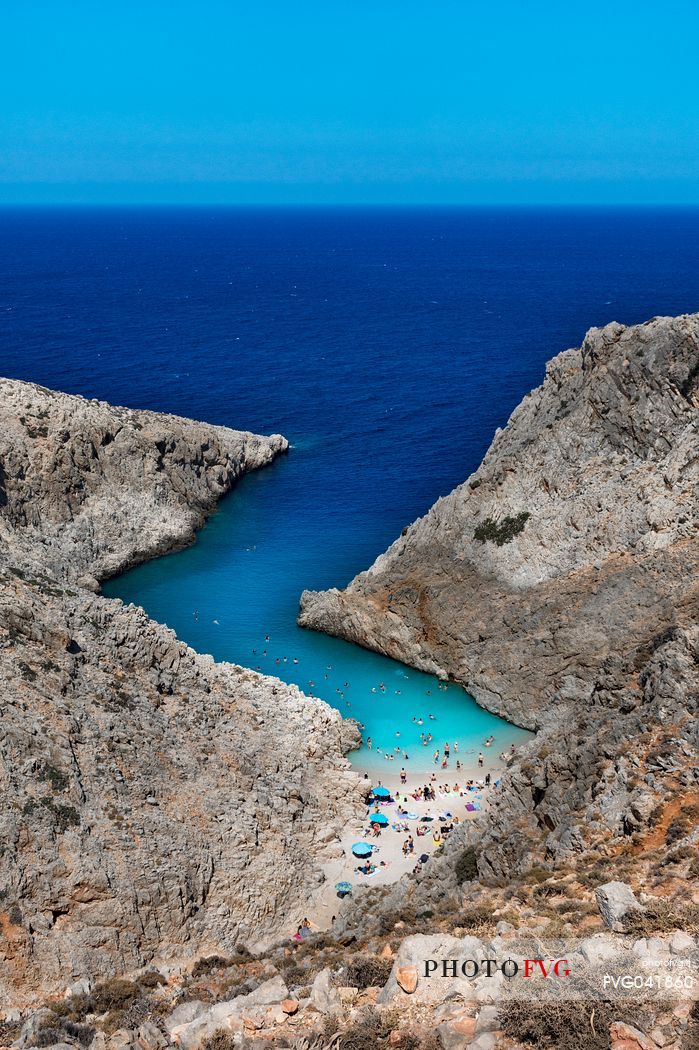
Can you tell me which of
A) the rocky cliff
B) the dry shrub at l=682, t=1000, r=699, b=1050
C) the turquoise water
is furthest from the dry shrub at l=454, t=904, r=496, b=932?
the turquoise water

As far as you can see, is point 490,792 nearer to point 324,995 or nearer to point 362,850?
point 362,850

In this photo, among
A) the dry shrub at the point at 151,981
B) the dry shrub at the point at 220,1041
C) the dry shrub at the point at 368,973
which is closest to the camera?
the dry shrub at the point at 220,1041

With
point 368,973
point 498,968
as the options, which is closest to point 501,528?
point 368,973

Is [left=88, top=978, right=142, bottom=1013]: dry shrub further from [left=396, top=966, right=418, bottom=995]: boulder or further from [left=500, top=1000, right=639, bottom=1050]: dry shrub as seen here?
[left=500, top=1000, right=639, bottom=1050]: dry shrub

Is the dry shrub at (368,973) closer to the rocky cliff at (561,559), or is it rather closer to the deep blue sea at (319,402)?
the rocky cliff at (561,559)

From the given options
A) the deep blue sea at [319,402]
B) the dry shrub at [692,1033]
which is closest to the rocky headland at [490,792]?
the dry shrub at [692,1033]

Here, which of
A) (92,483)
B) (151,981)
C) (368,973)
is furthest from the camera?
(92,483)

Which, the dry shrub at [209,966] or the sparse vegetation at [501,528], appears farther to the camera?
the sparse vegetation at [501,528]

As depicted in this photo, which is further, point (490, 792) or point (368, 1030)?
point (490, 792)
